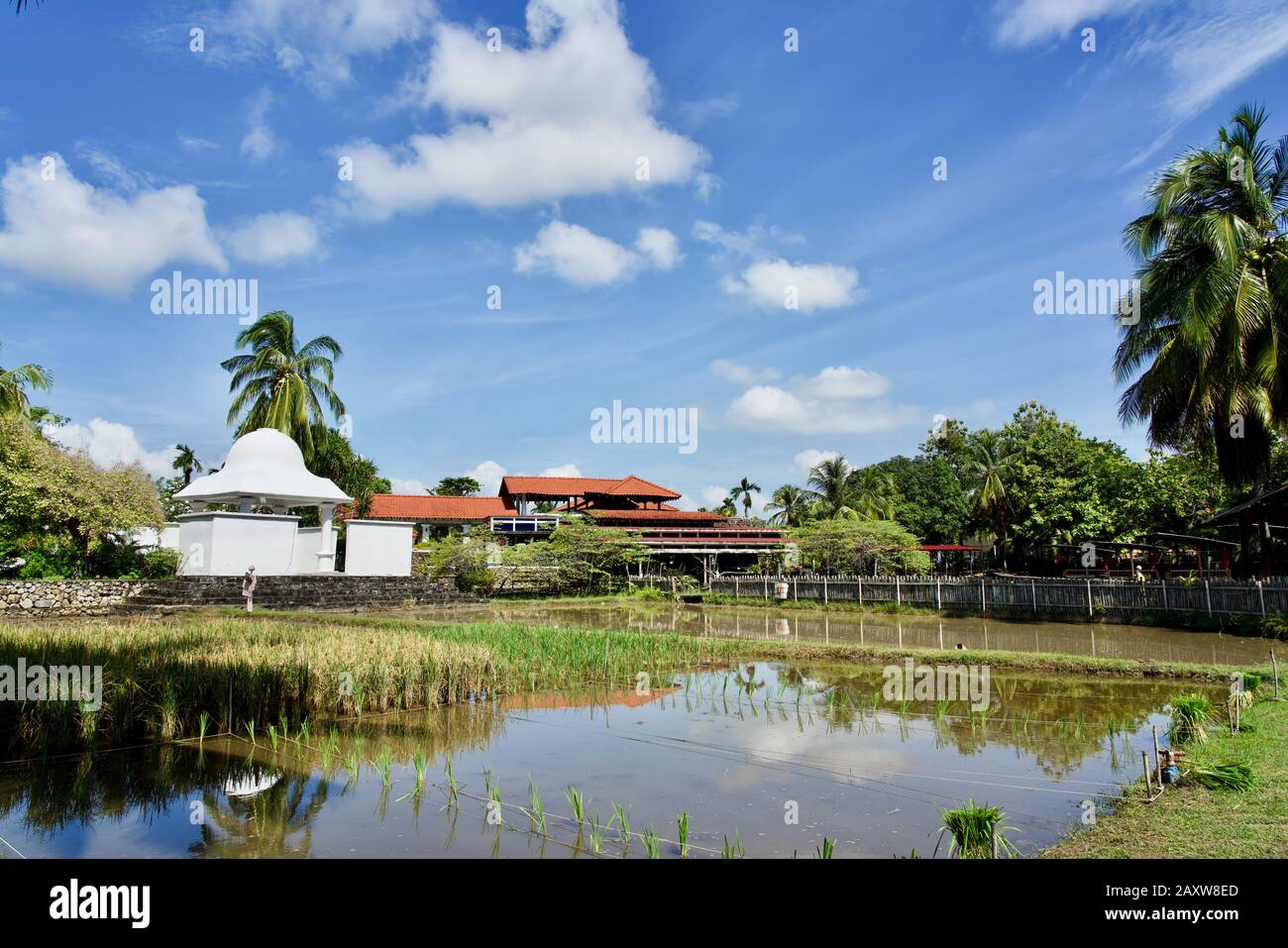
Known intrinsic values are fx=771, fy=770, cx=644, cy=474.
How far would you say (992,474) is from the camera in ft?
120

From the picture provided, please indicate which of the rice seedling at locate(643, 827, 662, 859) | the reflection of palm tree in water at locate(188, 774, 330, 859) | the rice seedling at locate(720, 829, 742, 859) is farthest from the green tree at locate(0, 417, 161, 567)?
the rice seedling at locate(720, 829, 742, 859)

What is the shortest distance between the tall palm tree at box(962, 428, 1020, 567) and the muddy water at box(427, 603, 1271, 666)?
1418 cm

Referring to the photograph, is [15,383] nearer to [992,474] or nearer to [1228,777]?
[1228,777]

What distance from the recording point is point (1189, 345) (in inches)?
660

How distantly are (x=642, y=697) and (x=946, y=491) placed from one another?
40.9 m

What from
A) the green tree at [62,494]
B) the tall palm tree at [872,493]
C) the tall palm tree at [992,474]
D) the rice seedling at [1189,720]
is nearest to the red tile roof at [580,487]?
the tall palm tree at [872,493]

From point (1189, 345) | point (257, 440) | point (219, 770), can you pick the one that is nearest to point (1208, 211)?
point (1189, 345)

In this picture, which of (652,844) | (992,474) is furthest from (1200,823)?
(992,474)

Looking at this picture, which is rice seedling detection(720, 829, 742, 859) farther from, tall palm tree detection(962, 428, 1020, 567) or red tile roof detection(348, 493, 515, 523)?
red tile roof detection(348, 493, 515, 523)

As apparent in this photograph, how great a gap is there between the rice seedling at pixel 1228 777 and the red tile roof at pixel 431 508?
3550 centimetres

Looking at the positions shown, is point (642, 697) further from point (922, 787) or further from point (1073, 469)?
point (1073, 469)

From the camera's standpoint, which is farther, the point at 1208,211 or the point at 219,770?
the point at 1208,211

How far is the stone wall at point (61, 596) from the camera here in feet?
61.4

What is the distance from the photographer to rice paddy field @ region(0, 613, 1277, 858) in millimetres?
5344
